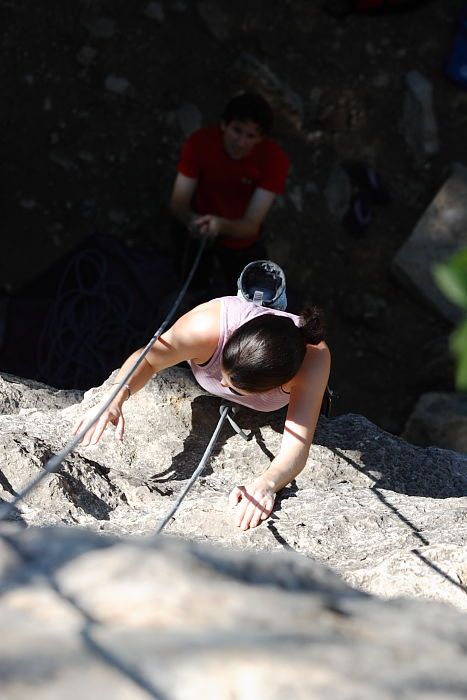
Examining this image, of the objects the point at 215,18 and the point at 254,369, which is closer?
the point at 254,369

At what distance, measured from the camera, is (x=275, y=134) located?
4.44 m

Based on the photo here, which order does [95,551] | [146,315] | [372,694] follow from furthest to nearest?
[146,315] < [95,551] < [372,694]

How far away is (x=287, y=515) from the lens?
1867mm

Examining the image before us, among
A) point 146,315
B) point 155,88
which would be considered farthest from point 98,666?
point 155,88

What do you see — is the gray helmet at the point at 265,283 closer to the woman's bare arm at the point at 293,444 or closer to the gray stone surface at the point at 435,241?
the woman's bare arm at the point at 293,444

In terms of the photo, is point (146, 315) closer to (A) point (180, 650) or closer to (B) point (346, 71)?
(B) point (346, 71)

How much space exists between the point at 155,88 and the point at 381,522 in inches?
122

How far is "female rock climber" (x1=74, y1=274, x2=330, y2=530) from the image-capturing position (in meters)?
1.87

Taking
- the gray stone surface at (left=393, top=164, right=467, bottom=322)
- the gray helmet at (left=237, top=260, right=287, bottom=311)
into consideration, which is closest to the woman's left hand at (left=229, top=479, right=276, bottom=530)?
the gray helmet at (left=237, top=260, right=287, bottom=311)

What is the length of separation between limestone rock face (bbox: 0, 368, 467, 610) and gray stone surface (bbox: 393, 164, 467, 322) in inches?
85.8

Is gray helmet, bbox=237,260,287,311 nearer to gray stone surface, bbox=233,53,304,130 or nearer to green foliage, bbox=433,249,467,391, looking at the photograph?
green foliage, bbox=433,249,467,391

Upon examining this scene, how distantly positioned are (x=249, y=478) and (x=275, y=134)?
2774 millimetres

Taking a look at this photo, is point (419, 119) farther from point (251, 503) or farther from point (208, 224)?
point (251, 503)

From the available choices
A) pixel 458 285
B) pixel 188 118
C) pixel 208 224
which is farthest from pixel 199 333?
pixel 188 118
